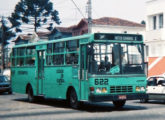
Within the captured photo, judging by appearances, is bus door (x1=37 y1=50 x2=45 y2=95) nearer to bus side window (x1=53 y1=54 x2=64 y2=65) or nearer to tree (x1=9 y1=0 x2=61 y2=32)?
bus side window (x1=53 y1=54 x2=64 y2=65)

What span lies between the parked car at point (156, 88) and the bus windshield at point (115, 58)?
3.77 m

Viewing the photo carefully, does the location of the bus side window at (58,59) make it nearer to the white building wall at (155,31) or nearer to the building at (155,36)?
the building at (155,36)

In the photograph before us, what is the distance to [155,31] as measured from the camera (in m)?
40.6

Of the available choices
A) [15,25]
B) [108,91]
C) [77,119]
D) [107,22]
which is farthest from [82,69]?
[15,25]

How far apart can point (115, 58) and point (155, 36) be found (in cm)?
2508

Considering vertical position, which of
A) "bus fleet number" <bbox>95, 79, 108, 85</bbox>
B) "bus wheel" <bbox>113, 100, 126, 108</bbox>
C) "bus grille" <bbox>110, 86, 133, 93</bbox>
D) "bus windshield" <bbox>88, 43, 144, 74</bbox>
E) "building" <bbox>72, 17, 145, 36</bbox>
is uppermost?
"building" <bbox>72, 17, 145, 36</bbox>

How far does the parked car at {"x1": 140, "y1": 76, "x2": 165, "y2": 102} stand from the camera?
20.2 m

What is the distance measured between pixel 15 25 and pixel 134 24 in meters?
18.6

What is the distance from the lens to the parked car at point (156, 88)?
797 inches

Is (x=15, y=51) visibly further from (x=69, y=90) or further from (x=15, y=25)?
(x=15, y=25)

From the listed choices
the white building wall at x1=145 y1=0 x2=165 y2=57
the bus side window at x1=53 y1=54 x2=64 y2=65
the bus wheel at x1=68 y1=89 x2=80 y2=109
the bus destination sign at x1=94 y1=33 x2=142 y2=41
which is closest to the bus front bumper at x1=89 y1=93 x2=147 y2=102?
the bus wheel at x1=68 y1=89 x2=80 y2=109

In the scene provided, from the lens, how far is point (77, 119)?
13.8 m

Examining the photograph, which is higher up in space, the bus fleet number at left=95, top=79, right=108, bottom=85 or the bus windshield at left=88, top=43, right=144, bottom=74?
the bus windshield at left=88, top=43, right=144, bottom=74

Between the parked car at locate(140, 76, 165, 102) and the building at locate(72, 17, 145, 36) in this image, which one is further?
the building at locate(72, 17, 145, 36)
